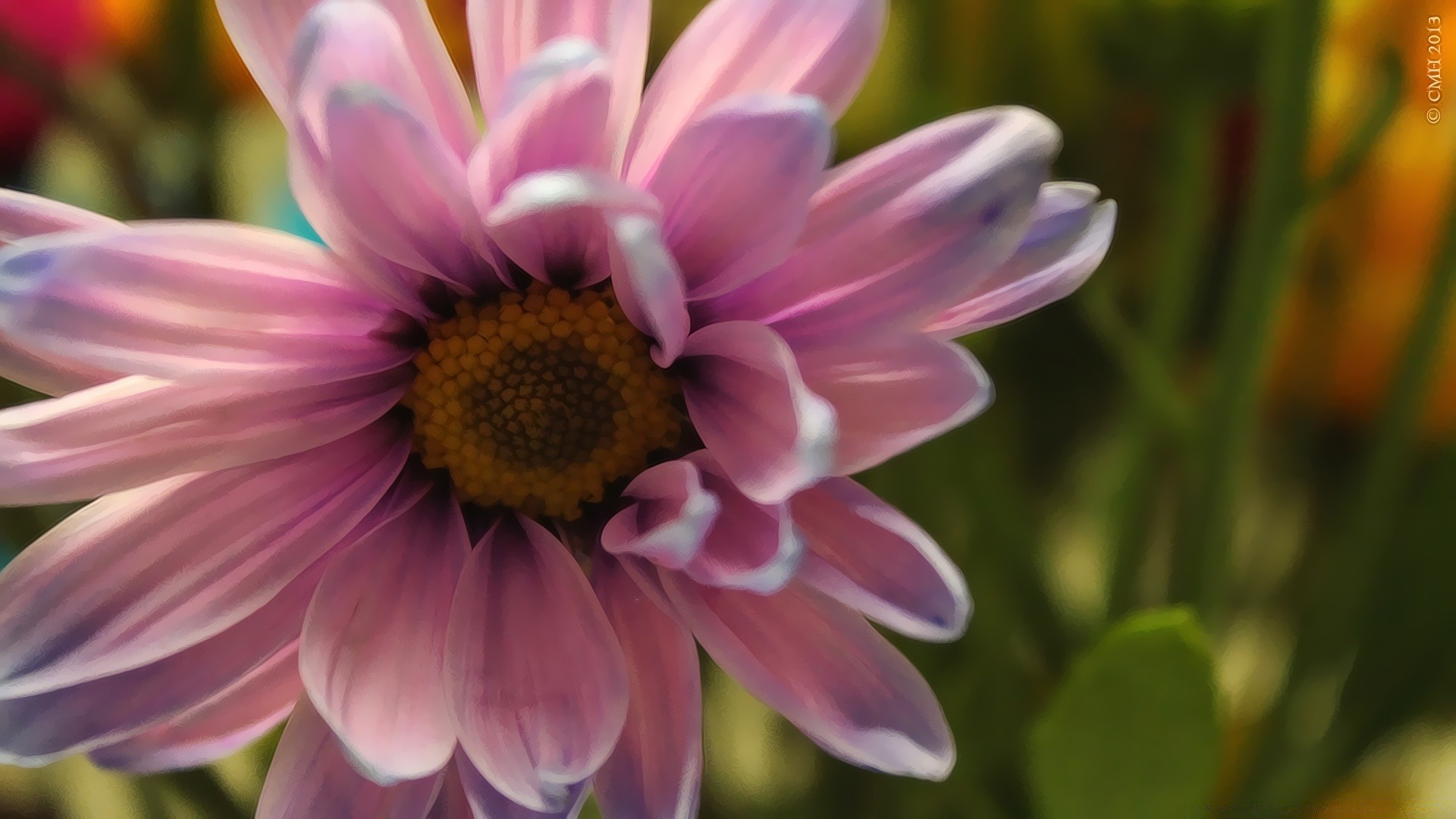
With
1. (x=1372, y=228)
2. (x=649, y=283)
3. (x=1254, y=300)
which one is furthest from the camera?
(x=1372, y=228)

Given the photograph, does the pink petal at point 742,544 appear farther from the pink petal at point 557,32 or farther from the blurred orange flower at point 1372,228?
the blurred orange flower at point 1372,228

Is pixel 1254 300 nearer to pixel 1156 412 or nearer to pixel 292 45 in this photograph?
pixel 1156 412

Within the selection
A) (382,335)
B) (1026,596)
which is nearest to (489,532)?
(382,335)

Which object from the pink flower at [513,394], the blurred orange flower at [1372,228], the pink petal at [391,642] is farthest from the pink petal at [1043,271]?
the blurred orange flower at [1372,228]

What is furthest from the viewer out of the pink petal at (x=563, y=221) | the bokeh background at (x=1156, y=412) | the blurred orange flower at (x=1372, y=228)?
the blurred orange flower at (x=1372, y=228)

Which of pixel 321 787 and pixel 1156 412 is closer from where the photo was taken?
pixel 321 787

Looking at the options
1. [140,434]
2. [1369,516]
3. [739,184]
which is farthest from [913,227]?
[1369,516]
